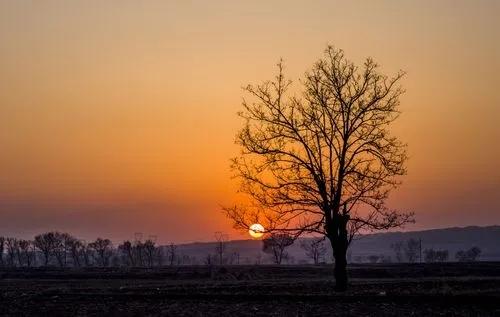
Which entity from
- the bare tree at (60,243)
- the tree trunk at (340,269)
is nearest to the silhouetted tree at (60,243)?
the bare tree at (60,243)

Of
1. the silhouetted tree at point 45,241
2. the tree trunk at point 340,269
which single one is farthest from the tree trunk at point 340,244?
the silhouetted tree at point 45,241

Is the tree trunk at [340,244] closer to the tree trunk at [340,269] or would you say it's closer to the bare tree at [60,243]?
the tree trunk at [340,269]

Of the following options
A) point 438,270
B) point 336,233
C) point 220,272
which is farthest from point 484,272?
point 336,233

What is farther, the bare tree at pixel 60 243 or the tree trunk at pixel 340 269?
the bare tree at pixel 60 243

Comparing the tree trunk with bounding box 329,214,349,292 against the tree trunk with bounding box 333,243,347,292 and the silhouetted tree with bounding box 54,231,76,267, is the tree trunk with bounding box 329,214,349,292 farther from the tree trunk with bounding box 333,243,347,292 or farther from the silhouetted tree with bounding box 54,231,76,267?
the silhouetted tree with bounding box 54,231,76,267

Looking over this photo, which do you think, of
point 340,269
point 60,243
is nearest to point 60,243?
point 60,243

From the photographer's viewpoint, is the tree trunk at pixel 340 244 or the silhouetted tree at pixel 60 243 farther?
the silhouetted tree at pixel 60 243

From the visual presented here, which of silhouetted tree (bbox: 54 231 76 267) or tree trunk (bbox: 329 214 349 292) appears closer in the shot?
tree trunk (bbox: 329 214 349 292)

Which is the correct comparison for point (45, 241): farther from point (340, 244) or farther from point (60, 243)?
point (340, 244)

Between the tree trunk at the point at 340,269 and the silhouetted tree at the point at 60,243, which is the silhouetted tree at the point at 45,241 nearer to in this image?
the silhouetted tree at the point at 60,243

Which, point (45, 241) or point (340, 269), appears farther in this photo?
point (45, 241)

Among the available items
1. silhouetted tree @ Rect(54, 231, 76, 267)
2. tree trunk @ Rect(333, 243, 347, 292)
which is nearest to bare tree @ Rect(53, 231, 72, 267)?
silhouetted tree @ Rect(54, 231, 76, 267)

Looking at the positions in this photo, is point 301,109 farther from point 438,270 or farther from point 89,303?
point 438,270

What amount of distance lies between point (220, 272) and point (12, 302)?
220ft
